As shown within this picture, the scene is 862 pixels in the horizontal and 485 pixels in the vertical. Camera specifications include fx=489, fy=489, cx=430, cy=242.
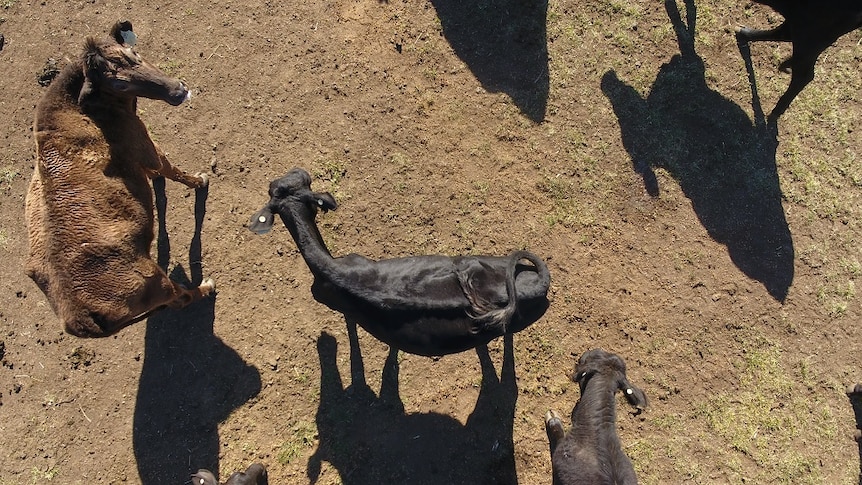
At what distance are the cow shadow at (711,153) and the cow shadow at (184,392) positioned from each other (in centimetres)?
530

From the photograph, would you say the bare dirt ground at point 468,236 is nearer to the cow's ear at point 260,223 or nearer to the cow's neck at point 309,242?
the cow's neck at point 309,242

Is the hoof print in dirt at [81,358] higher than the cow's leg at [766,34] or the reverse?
the reverse

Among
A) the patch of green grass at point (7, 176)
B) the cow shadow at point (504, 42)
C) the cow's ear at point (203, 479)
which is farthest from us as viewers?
the cow shadow at point (504, 42)

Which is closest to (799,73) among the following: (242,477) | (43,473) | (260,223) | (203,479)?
(260,223)

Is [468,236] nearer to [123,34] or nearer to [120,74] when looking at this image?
[120,74]

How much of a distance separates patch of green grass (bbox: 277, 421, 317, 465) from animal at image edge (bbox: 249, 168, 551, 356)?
191 centimetres

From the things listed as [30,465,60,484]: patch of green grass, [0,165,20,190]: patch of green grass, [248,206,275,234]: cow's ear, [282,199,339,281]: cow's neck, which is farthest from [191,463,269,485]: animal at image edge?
[0,165,20,190]: patch of green grass

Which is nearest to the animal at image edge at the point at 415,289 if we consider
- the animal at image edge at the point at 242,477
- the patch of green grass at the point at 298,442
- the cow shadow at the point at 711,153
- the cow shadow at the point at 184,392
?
the patch of green grass at the point at 298,442

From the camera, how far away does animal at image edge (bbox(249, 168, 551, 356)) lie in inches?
159

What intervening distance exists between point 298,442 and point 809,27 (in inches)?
270

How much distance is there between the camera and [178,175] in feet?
17.3

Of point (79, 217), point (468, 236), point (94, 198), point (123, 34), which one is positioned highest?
point (123, 34)

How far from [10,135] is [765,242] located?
9.01 meters

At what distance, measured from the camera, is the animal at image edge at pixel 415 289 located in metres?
4.04
